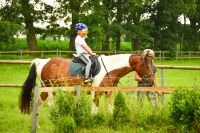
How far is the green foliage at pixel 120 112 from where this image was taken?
8.46m

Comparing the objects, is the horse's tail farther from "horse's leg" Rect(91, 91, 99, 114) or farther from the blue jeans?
"horse's leg" Rect(91, 91, 99, 114)

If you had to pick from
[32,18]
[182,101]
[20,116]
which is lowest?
[20,116]

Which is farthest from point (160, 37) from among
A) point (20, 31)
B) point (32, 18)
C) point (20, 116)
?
point (20, 116)

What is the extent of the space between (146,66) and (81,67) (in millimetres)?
1513

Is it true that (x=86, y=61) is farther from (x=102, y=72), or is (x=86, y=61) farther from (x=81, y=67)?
(x=102, y=72)

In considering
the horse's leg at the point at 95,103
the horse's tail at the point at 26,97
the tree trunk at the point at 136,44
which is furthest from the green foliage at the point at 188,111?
the tree trunk at the point at 136,44

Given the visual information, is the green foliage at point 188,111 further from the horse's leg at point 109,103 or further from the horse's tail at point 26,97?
the horse's tail at point 26,97

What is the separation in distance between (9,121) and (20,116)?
2.77 feet

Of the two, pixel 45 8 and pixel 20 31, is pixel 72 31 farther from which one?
pixel 20 31

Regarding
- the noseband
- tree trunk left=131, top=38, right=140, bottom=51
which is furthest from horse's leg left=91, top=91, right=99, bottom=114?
tree trunk left=131, top=38, right=140, bottom=51

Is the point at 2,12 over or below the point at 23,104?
over

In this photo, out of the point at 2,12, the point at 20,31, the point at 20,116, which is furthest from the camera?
the point at 2,12

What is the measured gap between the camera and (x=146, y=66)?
10438 mm

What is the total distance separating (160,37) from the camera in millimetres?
47812
